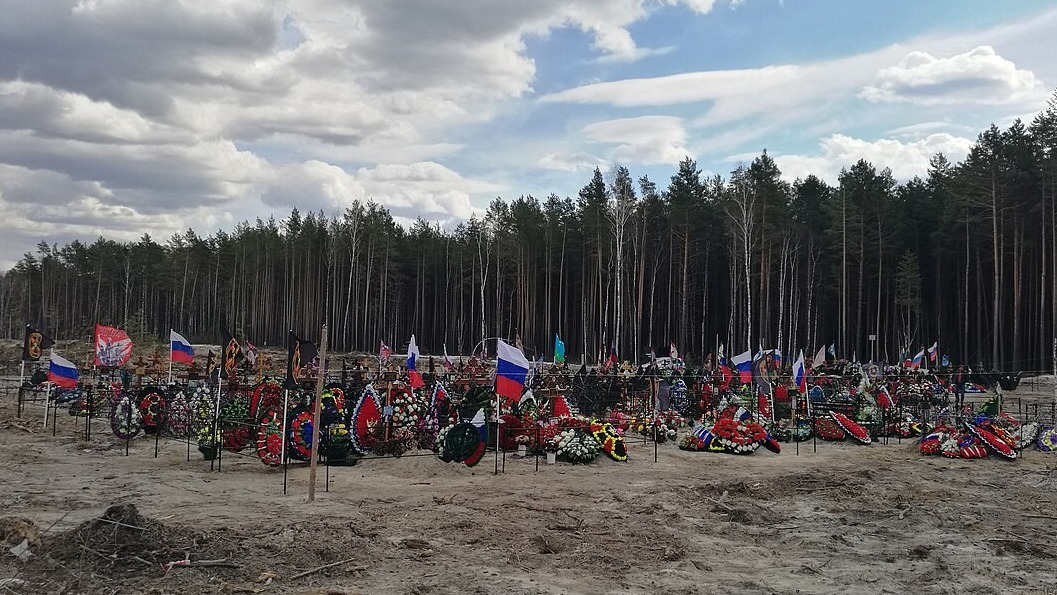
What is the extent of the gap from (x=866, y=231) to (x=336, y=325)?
3933 cm

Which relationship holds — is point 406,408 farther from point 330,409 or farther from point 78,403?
point 78,403

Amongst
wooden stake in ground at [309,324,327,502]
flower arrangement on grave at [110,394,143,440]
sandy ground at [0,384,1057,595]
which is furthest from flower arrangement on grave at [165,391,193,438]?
wooden stake in ground at [309,324,327,502]

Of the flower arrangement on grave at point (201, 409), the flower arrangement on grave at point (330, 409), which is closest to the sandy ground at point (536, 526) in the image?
the flower arrangement on grave at point (201, 409)

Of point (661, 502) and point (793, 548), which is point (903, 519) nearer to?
point (793, 548)

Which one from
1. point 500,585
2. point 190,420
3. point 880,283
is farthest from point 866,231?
point 500,585

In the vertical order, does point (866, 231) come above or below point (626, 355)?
above

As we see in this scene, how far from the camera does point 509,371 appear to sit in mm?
12844

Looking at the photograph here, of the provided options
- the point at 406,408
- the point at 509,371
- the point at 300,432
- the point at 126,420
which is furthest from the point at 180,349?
the point at 509,371

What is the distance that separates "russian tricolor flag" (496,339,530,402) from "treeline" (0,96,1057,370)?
1934cm

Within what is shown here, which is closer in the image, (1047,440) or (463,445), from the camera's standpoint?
(463,445)

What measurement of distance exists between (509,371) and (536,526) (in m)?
4.06

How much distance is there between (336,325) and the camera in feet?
187

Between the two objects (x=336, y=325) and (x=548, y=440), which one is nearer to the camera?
(x=548, y=440)

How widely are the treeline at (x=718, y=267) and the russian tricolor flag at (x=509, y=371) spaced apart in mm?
19340
